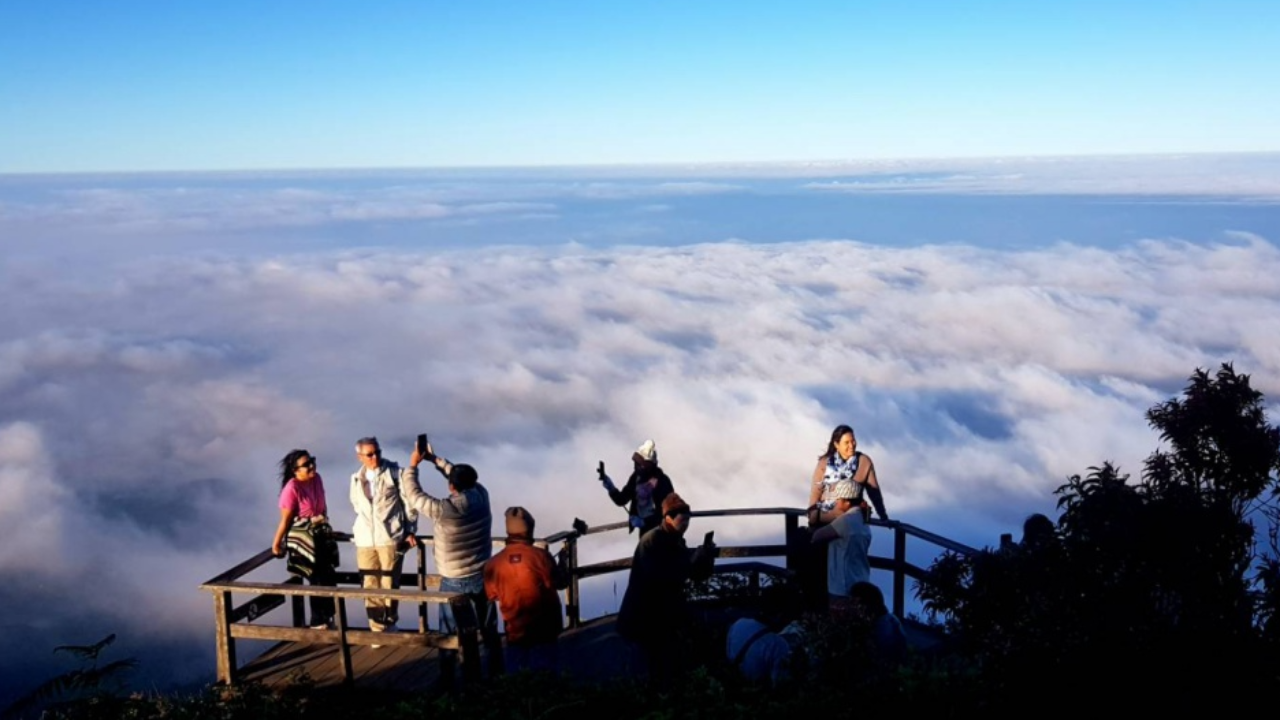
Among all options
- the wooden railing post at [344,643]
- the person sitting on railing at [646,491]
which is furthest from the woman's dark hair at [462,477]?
the person sitting on railing at [646,491]

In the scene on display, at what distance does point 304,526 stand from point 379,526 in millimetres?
625

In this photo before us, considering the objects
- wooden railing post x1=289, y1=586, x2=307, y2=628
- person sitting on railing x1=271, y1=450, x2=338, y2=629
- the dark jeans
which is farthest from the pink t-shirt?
wooden railing post x1=289, y1=586, x2=307, y2=628

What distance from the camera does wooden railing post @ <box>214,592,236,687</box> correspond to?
310 inches

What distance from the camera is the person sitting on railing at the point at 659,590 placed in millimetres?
6922

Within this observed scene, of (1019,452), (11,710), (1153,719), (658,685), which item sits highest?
(1153,719)

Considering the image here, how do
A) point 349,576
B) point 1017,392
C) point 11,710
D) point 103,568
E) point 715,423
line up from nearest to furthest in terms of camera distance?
point 11,710, point 349,576, point 103,568, point 715,423, point 1017,392

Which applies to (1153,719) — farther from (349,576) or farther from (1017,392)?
(1017,392)

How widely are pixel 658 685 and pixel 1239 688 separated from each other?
2.87 meters

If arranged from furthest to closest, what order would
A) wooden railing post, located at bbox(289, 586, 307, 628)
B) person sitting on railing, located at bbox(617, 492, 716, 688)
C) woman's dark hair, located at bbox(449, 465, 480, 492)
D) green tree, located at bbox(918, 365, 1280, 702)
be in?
wooden railing post, located at bbox(289, 586, 307, 628)
woman's dark hair, located at bbox(449, 465, 480, 492)
person sitting on railing, located at bbox(617, 492, 716, 688)
green tree, located at bbox(918, 365, 1280, 702)

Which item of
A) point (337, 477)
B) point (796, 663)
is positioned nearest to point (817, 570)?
point (796, 663)

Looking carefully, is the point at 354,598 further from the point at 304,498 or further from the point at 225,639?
the point at 304,498

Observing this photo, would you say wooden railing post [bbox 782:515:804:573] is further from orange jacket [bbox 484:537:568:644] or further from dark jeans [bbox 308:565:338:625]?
dark jeans [bbox 308:565:338:625]

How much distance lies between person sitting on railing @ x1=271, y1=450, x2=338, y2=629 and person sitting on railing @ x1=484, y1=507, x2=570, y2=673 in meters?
2.42

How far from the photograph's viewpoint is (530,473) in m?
128
